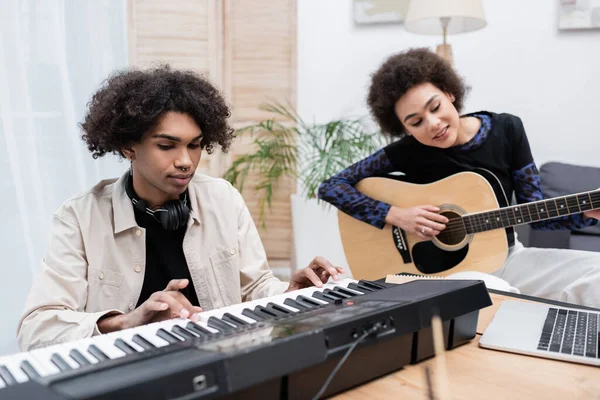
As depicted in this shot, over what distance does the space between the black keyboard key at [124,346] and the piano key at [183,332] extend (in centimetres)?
8

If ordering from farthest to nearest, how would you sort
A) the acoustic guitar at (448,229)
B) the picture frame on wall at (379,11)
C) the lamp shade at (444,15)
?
the picture frame on wall at (379,11) < the lamp shade at (444,15) < the acoustic guitar at (448,229)

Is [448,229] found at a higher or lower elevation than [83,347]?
lower

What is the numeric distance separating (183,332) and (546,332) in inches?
27.2

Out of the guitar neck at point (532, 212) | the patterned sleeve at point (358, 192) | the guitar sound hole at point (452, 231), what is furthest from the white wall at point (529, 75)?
the guitar neck at point (532, 212)

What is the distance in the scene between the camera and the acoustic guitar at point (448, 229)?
2068 millimetres

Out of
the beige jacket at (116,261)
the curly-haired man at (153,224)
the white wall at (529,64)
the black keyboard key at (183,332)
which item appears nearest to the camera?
the black keyboard key at (183,332)

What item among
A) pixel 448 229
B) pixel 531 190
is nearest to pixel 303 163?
pixel 448 229

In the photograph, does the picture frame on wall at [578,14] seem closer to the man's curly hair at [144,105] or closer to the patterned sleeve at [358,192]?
the patterned sleeve at [358,192]

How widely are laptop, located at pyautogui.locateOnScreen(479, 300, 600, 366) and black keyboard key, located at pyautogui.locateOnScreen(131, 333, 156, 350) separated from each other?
0.60m

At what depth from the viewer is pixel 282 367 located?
2.29 ft

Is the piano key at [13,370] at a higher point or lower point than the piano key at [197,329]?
higher

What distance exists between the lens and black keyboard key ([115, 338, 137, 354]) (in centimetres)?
78

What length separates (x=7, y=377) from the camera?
2.29ft

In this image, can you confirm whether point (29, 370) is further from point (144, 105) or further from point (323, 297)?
point (144, 105)
